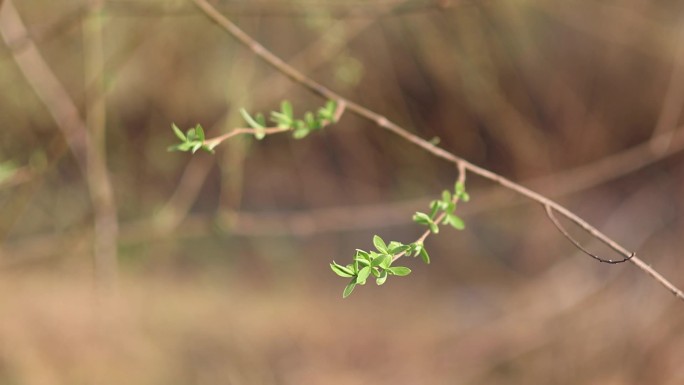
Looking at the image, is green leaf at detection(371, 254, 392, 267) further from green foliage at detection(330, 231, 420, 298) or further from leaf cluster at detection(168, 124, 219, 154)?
leaf cluster at detection(168, 124, 219, 154)

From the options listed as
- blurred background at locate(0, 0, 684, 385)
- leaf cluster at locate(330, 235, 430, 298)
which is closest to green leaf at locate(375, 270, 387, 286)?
leaf cluster at locate(330, 235, 430, 298)

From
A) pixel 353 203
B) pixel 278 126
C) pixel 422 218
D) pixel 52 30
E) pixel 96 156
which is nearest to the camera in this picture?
pixel 422 218

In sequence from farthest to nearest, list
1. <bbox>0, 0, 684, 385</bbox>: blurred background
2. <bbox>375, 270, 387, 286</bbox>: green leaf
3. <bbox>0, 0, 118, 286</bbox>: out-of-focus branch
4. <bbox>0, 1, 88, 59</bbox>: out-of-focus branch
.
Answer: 1. <bbox>0, 0, 684, 385</bbox>: blurred background
2. <bbox>0, 0, 118, 286</bbox>: out-of-focus branch
3. <bbox>0, 1, 88, 59</bbox>: out-of-focus branch
4. <bbox>375, 270, 387, 286</bbox>: green leaf

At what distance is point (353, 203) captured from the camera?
3.27 m

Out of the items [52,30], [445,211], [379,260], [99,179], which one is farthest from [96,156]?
[379,260]

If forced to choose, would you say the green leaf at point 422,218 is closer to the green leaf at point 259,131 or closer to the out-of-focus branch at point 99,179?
the green leaf at point 259,131

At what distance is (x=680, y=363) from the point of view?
1.74 meters

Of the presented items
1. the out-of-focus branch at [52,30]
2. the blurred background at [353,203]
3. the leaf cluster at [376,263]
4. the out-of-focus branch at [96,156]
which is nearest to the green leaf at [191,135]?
the leaf cluster at [376,263]

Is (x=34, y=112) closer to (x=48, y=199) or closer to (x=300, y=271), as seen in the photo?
(x=48, y=199)

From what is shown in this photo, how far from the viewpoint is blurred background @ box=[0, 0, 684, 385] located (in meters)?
2.01

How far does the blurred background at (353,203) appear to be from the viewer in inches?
79.0

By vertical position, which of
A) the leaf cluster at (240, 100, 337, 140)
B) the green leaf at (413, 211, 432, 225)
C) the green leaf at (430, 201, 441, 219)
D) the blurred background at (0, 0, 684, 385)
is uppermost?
the blurred background at (0, 0, 684, 385)

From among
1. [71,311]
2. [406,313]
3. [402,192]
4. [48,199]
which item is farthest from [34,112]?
[406,313]

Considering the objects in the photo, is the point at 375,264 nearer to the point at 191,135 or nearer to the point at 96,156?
the point at 191,135
